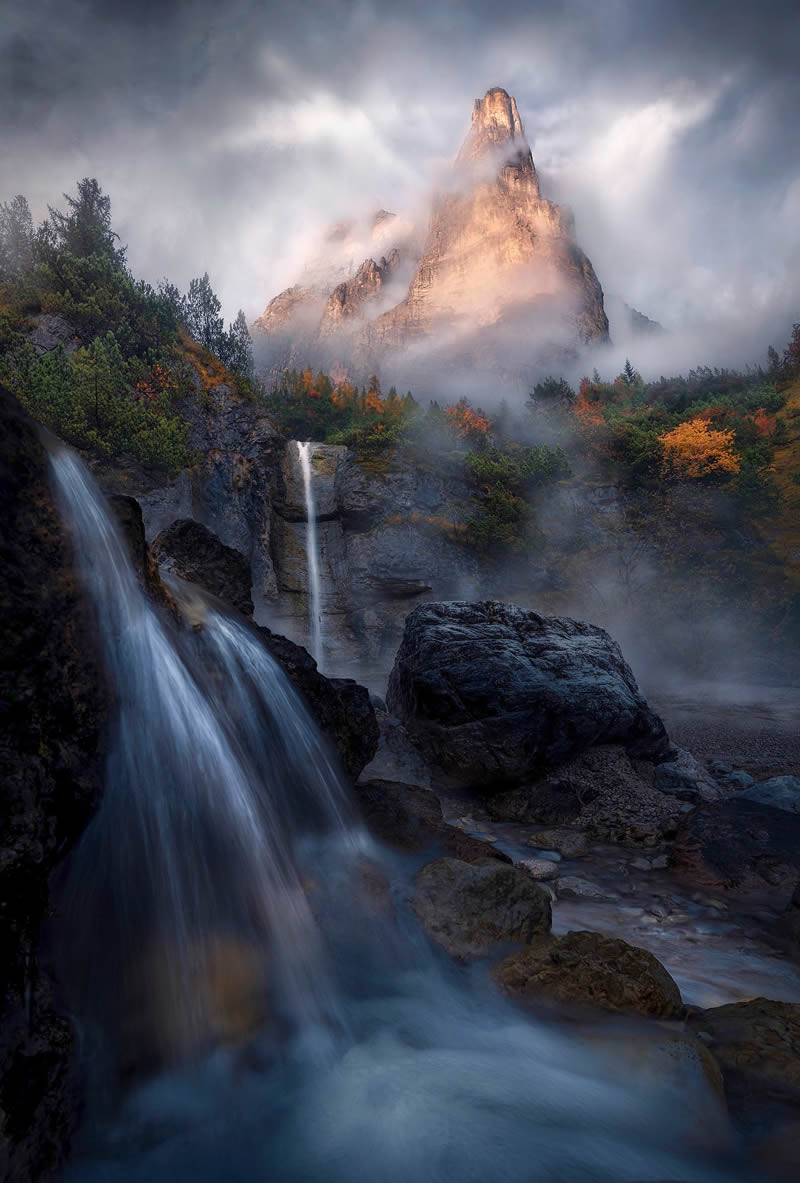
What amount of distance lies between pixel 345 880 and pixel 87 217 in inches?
1368

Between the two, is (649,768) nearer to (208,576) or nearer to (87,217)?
(208,576)

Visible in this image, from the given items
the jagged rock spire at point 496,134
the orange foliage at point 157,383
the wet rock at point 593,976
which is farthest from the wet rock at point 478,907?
the jagged rock spire at point 496,134

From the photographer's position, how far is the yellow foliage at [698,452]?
99.0 feet

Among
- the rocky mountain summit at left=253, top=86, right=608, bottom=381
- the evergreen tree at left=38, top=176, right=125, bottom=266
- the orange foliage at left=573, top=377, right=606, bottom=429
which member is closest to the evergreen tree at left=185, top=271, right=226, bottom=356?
the evergreen tree at left=38, top=176, right=125, bottom=266

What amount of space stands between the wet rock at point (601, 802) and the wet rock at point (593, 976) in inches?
175

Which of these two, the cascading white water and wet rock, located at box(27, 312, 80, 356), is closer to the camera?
wet rock, located at box(27, 312, 80, 356)

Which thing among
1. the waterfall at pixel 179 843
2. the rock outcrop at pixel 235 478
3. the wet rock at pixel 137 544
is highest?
the rock outcrop at pixel 235 478

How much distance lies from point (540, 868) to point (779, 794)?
14.2ft

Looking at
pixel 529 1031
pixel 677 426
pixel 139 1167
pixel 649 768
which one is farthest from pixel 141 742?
pixel 677 426

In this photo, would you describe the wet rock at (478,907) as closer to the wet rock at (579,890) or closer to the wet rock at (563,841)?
the wet rock at (579,890)

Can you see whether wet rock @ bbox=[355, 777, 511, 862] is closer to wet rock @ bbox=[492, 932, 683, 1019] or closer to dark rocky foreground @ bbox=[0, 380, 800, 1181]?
dark rocky foreground @ bbox=[0, 380, 800, 1181]

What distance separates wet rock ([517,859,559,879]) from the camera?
6654mm

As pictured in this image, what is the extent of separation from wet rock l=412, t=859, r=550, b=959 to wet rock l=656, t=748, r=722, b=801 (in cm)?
593

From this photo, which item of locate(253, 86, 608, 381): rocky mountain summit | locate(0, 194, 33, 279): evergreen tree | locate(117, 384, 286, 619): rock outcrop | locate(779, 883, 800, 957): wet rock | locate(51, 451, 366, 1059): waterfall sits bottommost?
locate(779, 883, 800, 957): wet rock
